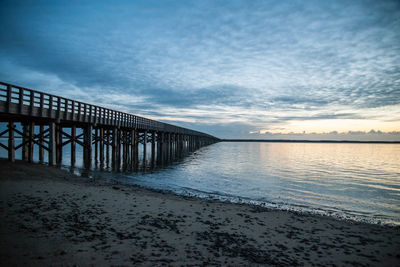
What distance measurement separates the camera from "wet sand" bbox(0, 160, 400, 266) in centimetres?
404

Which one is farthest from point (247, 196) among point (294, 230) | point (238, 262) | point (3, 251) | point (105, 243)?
point (3, 251)

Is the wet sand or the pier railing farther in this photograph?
the pier railing

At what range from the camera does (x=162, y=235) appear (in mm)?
5160

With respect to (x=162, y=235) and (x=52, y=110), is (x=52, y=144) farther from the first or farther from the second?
(x=162, y=235)

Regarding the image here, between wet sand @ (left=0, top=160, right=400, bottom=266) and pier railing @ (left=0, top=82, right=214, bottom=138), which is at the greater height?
pier railing @ (left=0, top=82, right=214, bottom=138)

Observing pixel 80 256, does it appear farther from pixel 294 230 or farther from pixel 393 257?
pixel 393 257

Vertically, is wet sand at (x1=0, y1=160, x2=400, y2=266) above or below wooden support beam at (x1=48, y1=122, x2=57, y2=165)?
below

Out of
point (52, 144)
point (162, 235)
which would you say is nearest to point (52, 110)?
point (52, 144)

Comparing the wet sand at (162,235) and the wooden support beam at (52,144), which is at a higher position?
the wooden support beam at (52,144)

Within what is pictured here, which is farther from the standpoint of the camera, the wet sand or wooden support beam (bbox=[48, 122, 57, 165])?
wooden support beam (bbox=[48, 122, 57, 165])

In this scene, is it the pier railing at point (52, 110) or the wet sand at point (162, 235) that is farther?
the pier railing at point (52, 110)

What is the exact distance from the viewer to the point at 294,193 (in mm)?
13195

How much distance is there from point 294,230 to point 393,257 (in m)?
2.25

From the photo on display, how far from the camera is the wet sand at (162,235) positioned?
4.04 m
